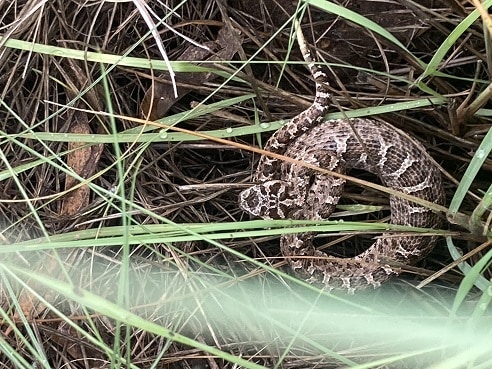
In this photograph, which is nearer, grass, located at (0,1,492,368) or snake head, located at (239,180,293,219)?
grass, located at (0,1,492,368)

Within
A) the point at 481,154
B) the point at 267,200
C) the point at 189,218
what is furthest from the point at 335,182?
the point at 481,154

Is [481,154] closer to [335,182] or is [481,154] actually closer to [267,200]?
[335,182]

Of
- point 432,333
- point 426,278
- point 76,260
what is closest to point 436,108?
point 426,278

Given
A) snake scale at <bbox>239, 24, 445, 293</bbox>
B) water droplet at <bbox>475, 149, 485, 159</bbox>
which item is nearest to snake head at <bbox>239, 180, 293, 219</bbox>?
snake scale at <bbox>239, 24, 445, 293</bbox>

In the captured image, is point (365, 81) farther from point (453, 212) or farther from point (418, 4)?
point (453, 212)

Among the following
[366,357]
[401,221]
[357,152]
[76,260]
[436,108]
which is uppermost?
[436,108]

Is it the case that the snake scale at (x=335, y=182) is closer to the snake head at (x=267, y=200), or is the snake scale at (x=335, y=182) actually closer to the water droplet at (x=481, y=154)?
the snake head at (x=267, y=200)

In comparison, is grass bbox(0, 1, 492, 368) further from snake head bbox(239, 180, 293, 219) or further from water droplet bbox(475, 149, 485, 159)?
water droplet bbox(475, 149, 485, 159)

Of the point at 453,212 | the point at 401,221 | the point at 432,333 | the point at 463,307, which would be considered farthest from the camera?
the point at 401,221

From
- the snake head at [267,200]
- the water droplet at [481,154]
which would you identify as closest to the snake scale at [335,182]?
the snake head at [267,200]
